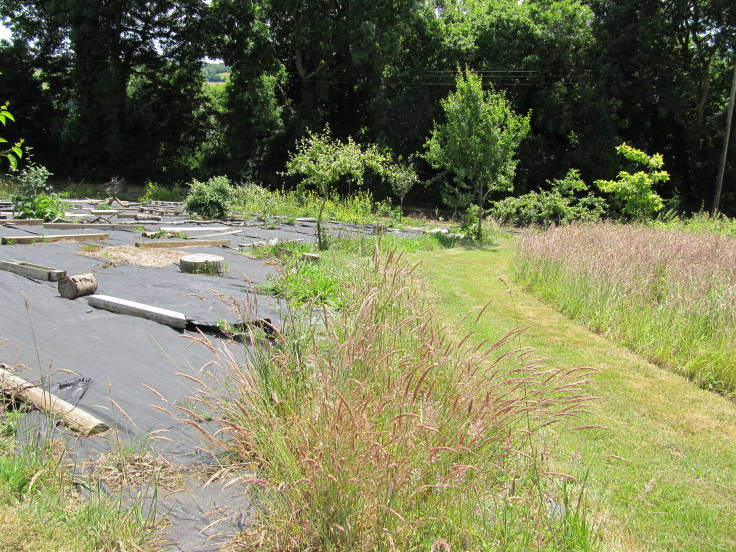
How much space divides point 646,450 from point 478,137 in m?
11.6

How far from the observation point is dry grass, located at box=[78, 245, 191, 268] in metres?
8.12

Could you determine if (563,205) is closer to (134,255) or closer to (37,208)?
(134,255)

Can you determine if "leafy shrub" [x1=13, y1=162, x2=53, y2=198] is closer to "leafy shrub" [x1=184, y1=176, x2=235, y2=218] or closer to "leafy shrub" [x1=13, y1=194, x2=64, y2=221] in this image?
"leafy shrub" [x1=13, y1=194, x2=64, y2=221]

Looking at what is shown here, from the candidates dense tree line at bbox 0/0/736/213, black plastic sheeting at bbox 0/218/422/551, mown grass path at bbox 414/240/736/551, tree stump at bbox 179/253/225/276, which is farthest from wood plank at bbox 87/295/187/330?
dense tree line at bbox 0/0/736/213

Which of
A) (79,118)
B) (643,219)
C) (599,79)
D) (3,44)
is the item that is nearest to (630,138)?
(599,79)

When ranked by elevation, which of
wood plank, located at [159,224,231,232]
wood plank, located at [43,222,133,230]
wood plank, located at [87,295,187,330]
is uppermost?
wood plank, located at [43,222,133,230]

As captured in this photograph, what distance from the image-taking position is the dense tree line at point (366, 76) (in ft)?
74.6

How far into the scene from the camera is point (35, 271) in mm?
6227

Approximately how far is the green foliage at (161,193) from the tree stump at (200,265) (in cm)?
1509

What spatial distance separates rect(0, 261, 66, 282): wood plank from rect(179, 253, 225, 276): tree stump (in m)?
1.71

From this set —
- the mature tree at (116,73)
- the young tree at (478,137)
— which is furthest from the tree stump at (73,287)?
the mature tree at (116,73)

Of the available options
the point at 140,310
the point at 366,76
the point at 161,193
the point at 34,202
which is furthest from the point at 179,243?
the point at 366,76

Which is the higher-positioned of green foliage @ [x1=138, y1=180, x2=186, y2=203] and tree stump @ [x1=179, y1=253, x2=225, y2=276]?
green foliage @ [x1=138, y1=180, x2=186, y2=203]

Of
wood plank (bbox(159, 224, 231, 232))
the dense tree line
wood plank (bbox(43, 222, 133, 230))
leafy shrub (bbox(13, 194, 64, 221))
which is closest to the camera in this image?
wood plank (bbox(43, 222, 133, 230))
